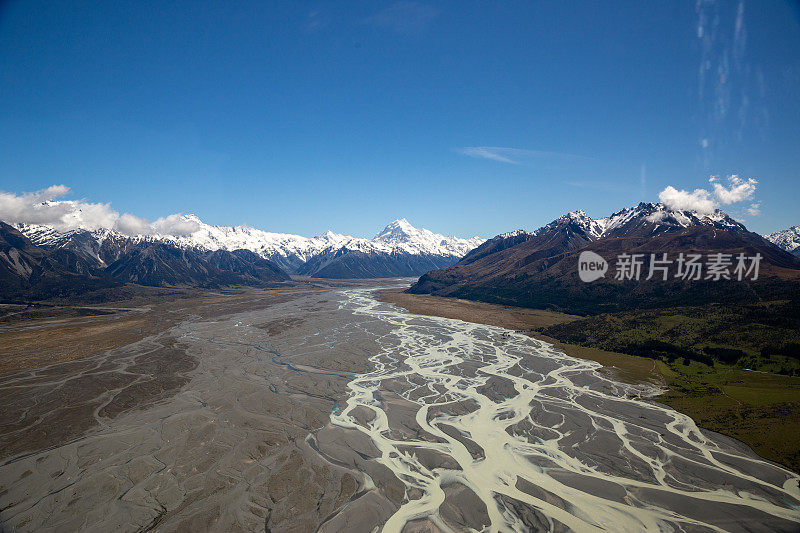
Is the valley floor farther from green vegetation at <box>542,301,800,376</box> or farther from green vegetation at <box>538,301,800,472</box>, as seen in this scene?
green vegetation at <box>542,301,800,376</box>

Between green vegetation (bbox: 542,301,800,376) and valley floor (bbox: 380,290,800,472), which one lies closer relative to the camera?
valley floor (bbox: 380,290,800,472)

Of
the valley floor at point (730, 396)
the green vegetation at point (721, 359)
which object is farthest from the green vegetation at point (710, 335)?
the valley floor at point (730, 396)

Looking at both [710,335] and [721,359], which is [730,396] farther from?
[710,335]

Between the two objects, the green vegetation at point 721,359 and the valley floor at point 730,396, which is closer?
the valley floor at point 730,396

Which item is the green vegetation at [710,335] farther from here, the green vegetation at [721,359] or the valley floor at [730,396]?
the valley floor at [730,396]

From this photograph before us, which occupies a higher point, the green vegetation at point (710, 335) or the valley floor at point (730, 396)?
the green vegetation at point (710, 335)

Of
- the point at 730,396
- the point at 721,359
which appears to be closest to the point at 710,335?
the point at 721,359

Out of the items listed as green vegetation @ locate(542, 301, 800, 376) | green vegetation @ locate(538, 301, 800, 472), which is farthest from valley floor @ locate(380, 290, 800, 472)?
green vegetation @ locate(542, 301, 800, 376)
